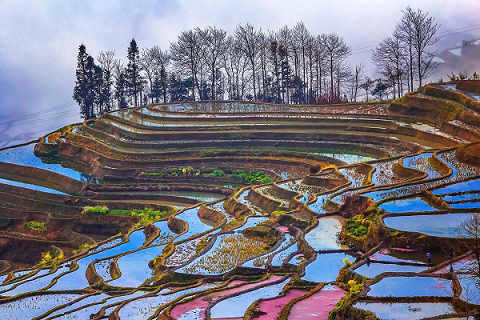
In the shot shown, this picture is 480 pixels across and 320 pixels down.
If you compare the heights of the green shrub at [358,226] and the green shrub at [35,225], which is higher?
the green shrub at [358,226]

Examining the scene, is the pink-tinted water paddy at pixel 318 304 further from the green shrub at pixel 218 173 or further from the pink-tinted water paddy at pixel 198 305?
the green shrub at pixel 218 173

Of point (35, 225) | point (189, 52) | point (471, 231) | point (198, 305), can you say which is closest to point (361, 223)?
point (471, 231)

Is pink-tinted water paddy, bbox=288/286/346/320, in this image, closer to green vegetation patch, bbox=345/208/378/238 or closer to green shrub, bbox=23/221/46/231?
green vegetation patch, bbox=345/208/378/238

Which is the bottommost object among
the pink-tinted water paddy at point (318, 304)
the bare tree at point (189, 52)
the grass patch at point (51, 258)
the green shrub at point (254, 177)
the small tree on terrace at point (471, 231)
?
the grass patch at point (51, 258)

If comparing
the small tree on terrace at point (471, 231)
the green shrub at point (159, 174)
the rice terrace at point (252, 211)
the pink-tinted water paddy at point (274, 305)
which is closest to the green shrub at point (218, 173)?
the rice terrace at point (252, 211)

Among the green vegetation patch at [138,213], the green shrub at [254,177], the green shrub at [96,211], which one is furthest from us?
the green shrub at [254,177]

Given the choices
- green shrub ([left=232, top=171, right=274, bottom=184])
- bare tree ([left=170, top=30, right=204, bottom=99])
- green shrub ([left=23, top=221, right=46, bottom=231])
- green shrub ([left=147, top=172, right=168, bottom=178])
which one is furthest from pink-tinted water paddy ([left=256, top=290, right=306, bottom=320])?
bare tree ([left=170, top=30, right=204, bottom=99])

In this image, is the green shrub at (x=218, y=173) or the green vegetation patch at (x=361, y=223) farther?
the green shrub at (x=218, y=173)

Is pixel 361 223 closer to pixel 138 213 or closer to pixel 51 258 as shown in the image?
pixel 51 258
